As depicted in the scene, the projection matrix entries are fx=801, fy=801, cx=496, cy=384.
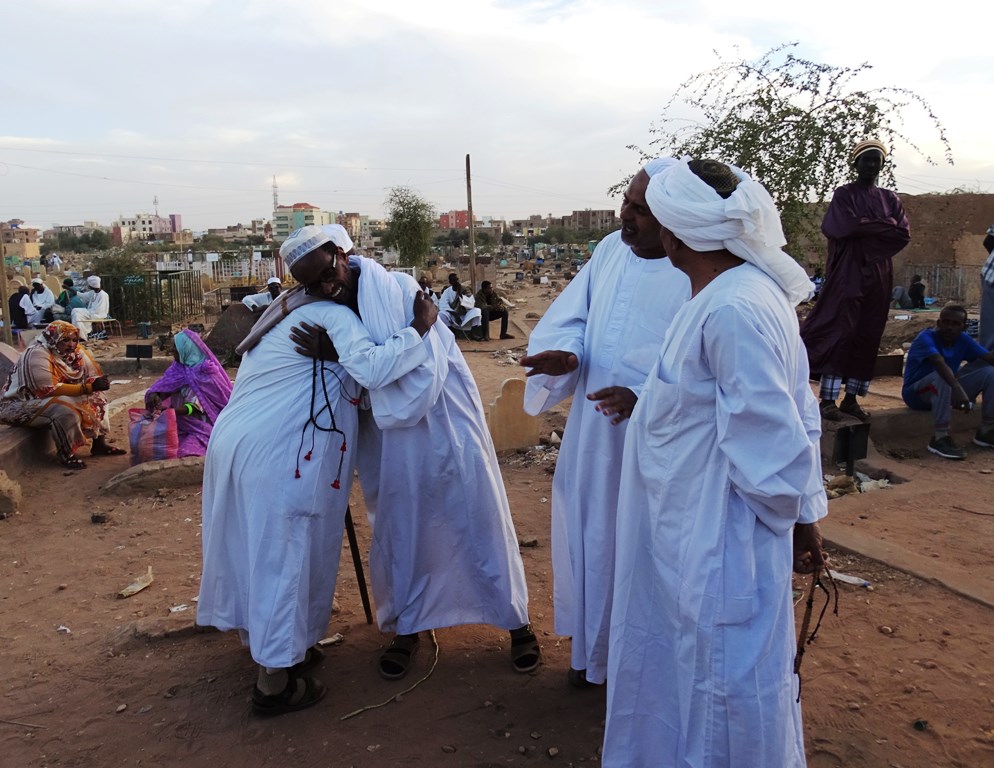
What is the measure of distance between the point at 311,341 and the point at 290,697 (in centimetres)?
131

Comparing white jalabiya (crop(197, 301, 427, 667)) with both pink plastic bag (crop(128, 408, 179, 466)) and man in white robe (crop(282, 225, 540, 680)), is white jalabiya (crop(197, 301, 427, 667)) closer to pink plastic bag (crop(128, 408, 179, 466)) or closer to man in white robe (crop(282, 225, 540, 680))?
man in white robe (crop(282, 225, 540, 680))

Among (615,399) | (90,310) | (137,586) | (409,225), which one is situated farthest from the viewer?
(409,225)

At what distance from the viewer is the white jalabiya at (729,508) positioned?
5.96ft

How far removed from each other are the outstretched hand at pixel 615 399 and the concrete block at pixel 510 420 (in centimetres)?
419

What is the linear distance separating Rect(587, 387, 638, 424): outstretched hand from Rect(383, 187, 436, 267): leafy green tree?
120 ft

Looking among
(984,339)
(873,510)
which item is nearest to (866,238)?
(984,339)

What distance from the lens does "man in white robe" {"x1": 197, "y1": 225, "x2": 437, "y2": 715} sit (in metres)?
2.83

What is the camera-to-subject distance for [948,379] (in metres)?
6.07

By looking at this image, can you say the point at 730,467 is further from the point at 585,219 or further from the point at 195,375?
the point at 585,219

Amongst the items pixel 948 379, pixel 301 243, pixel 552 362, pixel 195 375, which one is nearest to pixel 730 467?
pixel 552 362

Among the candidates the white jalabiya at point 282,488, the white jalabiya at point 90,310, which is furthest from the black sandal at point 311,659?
the white jalabiya at point 90,310

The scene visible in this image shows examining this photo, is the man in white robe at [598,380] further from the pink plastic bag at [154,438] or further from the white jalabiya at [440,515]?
the pink plastic bag at [154,438]

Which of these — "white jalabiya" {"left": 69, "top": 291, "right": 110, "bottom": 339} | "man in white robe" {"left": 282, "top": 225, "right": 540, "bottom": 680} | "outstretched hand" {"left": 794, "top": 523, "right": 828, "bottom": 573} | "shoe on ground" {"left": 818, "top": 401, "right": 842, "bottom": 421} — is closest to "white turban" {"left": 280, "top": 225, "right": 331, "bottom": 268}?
"man in white robe" {"left": 282, "top": 225, "right": 540, "bottom": 680}

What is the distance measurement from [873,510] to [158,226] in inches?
5687
